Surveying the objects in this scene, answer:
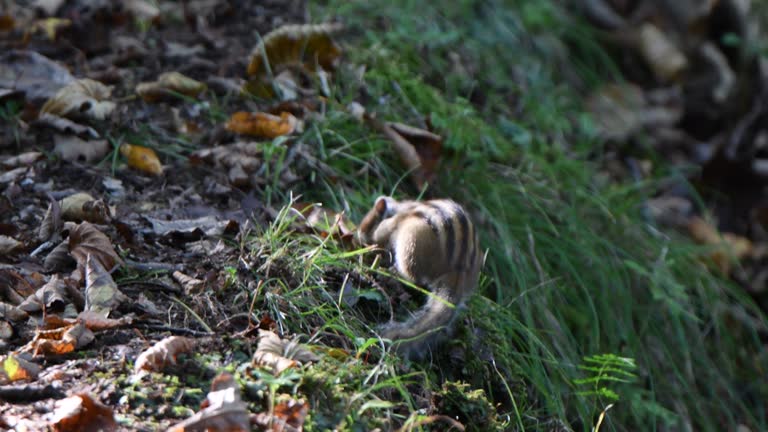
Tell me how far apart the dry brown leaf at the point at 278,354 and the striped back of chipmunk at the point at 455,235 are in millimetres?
698

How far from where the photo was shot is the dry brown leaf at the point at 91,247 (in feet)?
9.13

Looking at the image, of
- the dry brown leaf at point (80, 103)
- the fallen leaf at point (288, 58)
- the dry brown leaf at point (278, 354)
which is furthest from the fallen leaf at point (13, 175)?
the dry brown leaf at point (278, 354)

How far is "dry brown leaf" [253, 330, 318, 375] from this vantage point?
2328mm

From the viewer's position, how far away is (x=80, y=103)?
3.68m

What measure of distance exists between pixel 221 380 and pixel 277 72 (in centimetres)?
227

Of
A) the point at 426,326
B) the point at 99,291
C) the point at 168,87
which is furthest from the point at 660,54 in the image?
the point at 99,291

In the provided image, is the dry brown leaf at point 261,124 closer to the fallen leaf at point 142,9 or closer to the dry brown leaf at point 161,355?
the fallen leaf at point 142,9

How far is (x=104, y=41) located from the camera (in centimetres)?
442

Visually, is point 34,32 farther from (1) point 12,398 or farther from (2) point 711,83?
(2) point 711,83

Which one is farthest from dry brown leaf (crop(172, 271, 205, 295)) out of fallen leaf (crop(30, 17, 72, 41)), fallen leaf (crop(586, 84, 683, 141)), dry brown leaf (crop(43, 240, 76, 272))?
fallen leaf (crop(586, 84, 683, 141))

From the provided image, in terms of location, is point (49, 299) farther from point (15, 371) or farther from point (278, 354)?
point (278, 354)

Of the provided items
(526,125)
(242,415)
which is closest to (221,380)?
(242,415)

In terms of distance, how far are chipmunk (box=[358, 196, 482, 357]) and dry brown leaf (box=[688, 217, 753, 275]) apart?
2204mm

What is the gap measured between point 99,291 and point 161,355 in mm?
429
